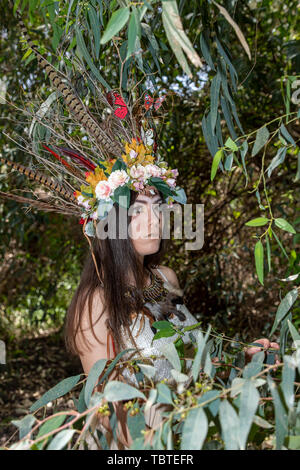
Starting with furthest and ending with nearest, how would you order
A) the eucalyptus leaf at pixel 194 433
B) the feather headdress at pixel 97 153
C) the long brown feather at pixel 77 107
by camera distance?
the feather headdress at pixel 97 153 < the long brown feather at pixel 77 107 < the eucalyptus leaf at pixel 194 433

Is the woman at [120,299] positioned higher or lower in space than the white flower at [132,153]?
lower

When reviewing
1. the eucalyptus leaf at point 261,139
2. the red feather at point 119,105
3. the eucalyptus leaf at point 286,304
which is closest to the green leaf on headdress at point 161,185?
the red feather at point 119,105

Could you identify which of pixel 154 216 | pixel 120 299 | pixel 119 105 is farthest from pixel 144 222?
pixel 119 105

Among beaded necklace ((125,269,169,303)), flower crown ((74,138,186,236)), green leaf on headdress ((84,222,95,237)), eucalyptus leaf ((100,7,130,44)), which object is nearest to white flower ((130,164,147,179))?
flower crown ((74,138,186,236))

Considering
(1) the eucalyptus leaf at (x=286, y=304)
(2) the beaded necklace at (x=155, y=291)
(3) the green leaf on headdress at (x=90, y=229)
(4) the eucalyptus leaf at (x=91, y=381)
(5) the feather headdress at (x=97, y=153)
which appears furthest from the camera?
(2) the beaded necklace at (x=155, y=291)

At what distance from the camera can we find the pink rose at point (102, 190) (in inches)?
47.9

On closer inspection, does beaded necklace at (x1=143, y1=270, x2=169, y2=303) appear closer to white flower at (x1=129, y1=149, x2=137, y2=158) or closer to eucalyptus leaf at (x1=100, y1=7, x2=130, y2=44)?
white flower at (x1=129, y1=149, x2=137, y2=158)

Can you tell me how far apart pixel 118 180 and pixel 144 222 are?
15 centimetres

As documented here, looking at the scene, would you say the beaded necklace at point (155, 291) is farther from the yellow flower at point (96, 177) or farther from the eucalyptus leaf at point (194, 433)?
the eucalyptus leaf at point (194, 433)

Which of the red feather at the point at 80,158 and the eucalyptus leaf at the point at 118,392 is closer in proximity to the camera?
the eucalyptus leaf at the point at 118,392

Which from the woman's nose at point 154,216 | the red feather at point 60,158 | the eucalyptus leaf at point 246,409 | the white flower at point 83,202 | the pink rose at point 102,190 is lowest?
the eucalyptus leaf at point 246,409

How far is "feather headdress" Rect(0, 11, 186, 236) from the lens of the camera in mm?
1209

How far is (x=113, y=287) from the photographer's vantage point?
1.29 metres
